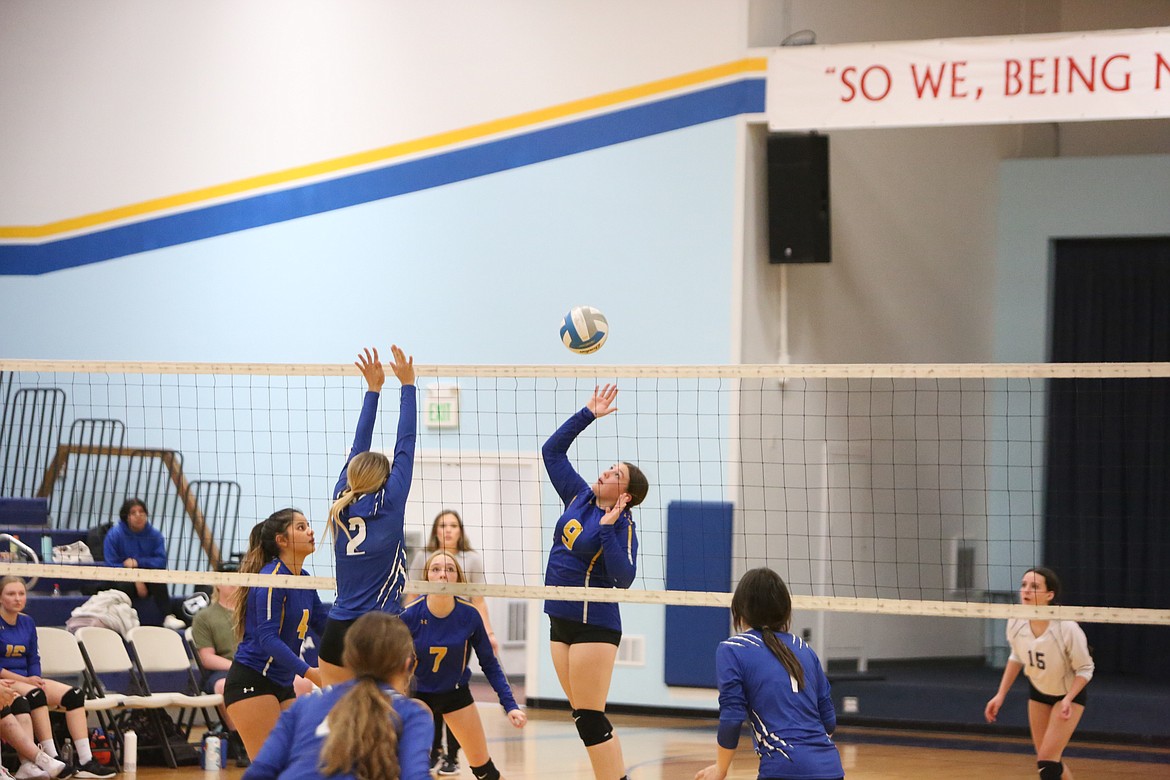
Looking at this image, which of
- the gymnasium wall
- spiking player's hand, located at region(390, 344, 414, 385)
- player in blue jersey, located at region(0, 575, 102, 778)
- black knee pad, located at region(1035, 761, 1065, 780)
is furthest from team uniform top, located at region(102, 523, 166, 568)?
black knee pad, located at region(1035, 761, 1065, 780)

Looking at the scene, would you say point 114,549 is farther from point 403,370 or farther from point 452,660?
point 403,370

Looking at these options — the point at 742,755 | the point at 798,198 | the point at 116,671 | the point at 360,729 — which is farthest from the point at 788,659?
the point at 798,198

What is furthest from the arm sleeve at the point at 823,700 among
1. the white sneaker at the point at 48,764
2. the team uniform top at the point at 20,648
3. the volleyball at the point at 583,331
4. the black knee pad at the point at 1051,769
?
the team uniform top at the point at 20,648

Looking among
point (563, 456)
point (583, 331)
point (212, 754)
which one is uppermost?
point (583, 331)

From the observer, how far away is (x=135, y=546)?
10711mm

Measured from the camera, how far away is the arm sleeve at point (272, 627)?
5539mm

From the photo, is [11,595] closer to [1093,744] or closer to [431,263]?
[431,263]

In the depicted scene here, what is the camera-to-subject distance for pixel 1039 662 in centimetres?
754

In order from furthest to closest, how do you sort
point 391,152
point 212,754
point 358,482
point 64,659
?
1. point 391,152
2. point 64,659
3. point 212,754
4. point 358,482

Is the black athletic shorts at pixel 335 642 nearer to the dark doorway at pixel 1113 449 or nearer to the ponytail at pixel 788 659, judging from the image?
the ponytail at pixel 788 659

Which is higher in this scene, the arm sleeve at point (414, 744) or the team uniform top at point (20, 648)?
the arm sleeve at point (414, 744)

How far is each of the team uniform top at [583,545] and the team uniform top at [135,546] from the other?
5.41 meters

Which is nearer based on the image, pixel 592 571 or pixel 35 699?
pixel 592 571

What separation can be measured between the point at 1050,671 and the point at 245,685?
14.0ft
